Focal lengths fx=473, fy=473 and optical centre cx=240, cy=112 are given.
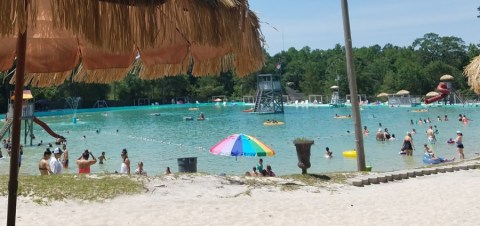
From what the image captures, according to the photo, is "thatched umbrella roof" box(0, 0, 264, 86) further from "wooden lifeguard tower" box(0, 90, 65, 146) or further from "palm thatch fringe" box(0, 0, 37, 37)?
"wooden lifeguard tower" box(0, 90, 65, 146)

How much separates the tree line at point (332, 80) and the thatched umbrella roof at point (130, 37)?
2311 inches

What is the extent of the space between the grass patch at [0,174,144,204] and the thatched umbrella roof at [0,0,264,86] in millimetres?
3414

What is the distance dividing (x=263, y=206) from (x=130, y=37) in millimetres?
4628

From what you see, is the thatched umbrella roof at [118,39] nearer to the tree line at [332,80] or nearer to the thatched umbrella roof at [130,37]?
the thatched umbrella roof at [130,37]

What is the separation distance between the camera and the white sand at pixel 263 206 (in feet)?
20.1

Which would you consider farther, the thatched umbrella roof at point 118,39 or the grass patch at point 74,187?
the grass patch at point 74,187

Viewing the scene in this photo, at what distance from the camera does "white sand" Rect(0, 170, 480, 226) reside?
612cm

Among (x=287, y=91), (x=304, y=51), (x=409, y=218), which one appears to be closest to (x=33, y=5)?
(x=409, y=218)

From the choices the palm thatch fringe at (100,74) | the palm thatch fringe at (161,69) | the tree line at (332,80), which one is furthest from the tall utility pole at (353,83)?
the tree line at (332,80)

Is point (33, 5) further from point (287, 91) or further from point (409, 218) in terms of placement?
point (287, 91)

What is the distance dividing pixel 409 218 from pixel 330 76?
72.3 meters

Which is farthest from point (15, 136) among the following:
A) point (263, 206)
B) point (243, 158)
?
point (243, 158)

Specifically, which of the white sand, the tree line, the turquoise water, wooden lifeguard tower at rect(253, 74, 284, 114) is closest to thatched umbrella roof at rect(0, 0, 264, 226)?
the white sand

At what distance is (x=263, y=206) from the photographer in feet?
22.6
